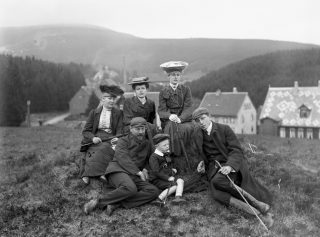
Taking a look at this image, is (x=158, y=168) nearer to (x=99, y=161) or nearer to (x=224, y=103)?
(x=99, y=161)

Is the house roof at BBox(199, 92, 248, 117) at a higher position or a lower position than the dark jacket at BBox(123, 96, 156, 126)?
lower

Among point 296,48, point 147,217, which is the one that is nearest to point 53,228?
point 147,217

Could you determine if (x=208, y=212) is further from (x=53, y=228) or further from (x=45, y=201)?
(x=45, y=201)

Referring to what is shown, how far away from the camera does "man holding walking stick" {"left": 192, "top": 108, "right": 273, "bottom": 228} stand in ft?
17.1

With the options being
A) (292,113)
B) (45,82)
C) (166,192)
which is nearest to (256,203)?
(166,192)

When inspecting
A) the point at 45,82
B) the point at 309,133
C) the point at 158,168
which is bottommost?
the point at 309,133

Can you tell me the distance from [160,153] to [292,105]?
34.2 meters

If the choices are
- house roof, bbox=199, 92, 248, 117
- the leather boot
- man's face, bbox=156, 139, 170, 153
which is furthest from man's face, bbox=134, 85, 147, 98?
house roof, bbox=199, 92, 248, 117

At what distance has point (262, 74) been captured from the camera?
6112 cm

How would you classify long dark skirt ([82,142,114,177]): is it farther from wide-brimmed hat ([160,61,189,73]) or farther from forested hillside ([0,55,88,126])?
forested hillside ([0,55,88,126])

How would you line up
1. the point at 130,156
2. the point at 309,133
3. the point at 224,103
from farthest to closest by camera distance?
the point at 224,103 < the point at 309,133 < the point at 130,156

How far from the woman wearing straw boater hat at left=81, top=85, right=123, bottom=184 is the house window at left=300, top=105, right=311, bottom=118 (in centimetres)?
3293

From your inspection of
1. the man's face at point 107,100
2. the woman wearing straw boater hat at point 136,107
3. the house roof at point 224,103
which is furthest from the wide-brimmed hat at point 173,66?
the house roof at point 224,103

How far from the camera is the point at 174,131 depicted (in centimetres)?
637
